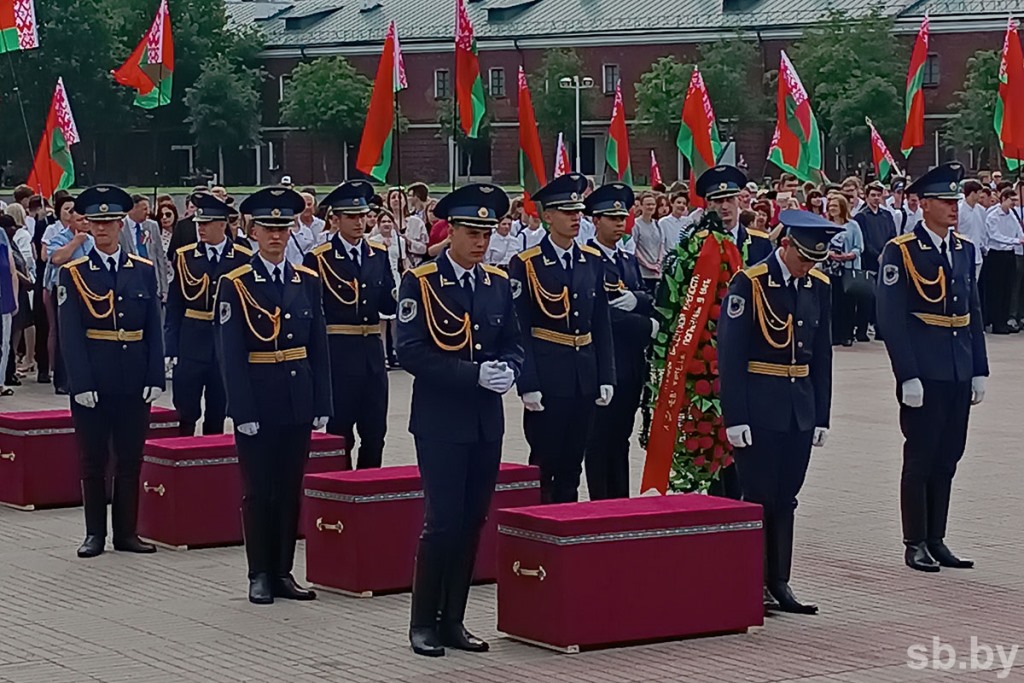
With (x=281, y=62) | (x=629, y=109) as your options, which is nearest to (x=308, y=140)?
(x=281, y=62)

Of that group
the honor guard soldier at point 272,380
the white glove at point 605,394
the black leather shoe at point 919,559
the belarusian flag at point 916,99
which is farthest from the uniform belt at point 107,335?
the belarusian flag at point 916,99

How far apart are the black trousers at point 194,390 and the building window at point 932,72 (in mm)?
61754

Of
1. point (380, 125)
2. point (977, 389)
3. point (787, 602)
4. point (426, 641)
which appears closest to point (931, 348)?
point (977, 389)

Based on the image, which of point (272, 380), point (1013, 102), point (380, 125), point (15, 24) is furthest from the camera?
point (1013, 102)

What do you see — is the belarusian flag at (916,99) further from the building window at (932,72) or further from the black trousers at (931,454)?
the building window at (932,72)

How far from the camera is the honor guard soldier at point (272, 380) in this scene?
992cm

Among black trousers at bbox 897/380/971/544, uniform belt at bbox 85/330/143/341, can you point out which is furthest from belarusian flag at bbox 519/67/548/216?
black trousers at bbox 897/380/971/544

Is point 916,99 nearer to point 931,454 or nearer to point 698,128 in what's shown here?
point 698,128

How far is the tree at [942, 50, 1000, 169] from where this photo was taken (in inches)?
2522

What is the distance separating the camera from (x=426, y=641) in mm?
8805

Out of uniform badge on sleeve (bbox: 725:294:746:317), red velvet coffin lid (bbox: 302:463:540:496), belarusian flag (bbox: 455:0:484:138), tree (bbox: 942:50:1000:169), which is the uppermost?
tree (bbox: 942:50:1000:169)

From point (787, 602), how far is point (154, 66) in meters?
15.5

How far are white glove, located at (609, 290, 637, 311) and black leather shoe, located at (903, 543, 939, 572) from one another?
208cm

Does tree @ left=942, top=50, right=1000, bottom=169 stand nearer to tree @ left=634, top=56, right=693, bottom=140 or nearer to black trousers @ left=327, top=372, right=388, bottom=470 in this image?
tree @ left=634, top=56, right=693, bottom=140
